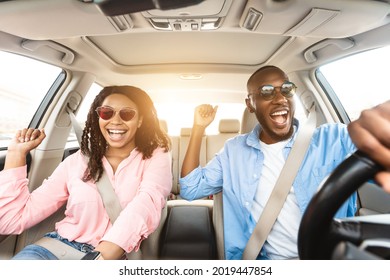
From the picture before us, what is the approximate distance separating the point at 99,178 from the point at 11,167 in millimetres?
307

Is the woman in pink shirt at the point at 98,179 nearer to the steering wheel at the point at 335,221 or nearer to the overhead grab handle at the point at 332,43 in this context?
the steering wheel at the point at 335,221

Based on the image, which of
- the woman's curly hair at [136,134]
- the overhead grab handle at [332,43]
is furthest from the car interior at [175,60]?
the woman's curly hair at [136,134]

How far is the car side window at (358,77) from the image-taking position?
839 mm

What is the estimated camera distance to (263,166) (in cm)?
101

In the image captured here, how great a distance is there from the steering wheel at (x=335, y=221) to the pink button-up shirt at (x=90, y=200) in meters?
0.59

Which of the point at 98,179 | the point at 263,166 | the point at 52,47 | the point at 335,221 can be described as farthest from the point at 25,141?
the point at 335,221

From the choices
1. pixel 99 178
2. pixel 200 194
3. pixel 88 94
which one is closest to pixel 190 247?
pixel 200 194

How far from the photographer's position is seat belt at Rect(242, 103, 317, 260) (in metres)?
0.92

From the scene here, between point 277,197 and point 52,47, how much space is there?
3.84 feet

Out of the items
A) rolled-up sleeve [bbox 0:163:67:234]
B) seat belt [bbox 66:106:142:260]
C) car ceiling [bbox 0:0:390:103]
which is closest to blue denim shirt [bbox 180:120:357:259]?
seat belt [bbox 66:106:142:260]

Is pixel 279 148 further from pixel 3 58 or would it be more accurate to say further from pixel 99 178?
pixel 3 58

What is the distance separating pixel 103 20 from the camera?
0.91 m

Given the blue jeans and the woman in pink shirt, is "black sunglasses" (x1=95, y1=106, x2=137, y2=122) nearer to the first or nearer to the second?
the woman in pink shirt
